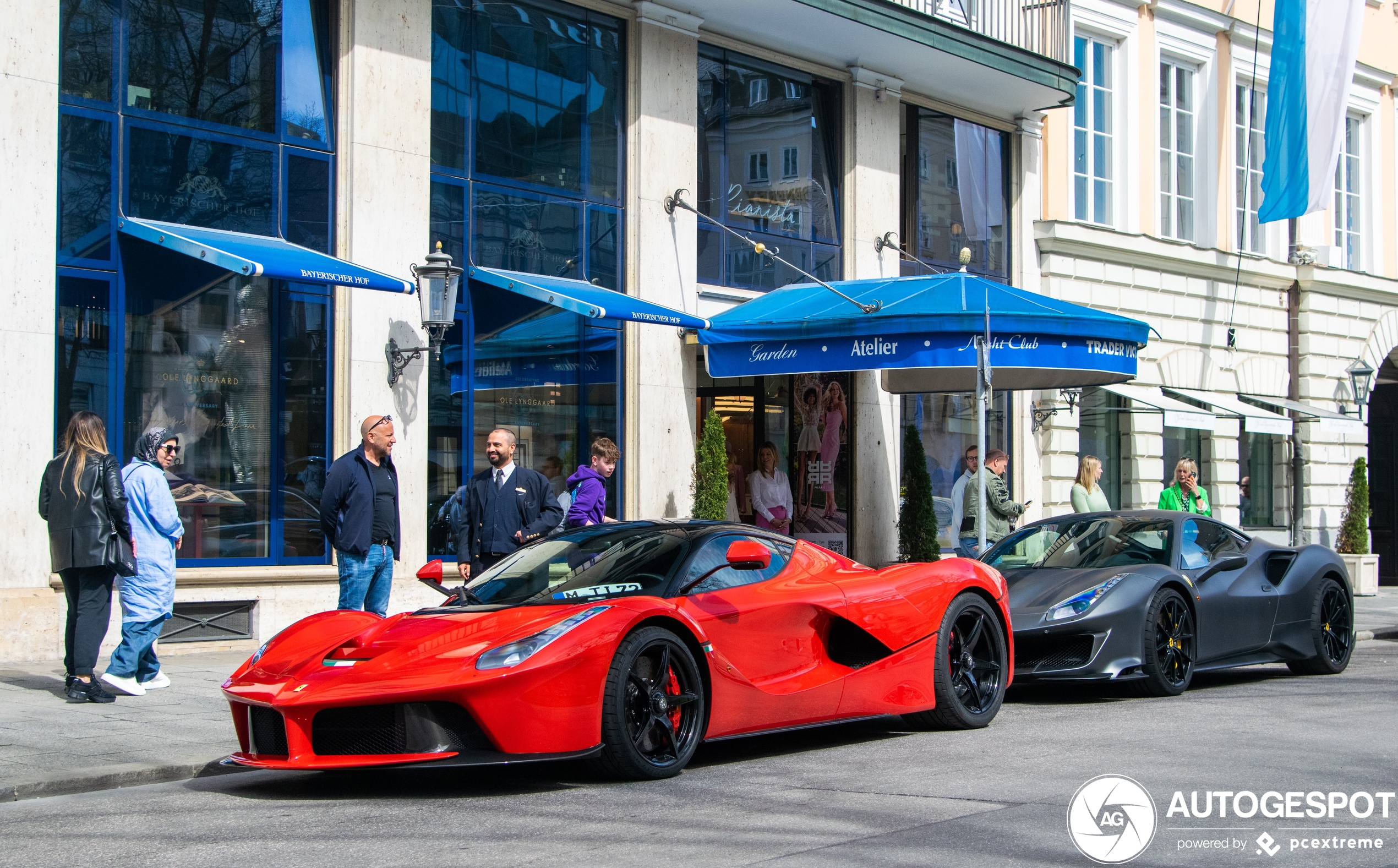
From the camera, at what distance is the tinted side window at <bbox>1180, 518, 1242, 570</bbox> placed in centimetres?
1034

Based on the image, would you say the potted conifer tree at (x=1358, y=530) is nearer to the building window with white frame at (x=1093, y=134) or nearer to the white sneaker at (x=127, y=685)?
the building window with white frame at (x=1093, y=134)

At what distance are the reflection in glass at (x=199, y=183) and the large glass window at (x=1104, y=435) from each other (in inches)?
481

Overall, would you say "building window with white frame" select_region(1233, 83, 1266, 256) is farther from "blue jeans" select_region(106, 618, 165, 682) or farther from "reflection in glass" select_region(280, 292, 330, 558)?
"blue jeans" select_region(106, 618, 165, 682)

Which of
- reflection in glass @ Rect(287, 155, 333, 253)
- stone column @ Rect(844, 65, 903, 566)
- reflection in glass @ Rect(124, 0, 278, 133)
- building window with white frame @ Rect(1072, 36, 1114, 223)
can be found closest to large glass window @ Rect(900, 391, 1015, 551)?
stone column @ Rect(844, 65, 903, 566)

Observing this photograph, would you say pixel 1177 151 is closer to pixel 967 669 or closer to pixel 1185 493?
pixel 1185 493

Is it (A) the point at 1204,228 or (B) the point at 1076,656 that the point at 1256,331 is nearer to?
(A) the point at 1204,228

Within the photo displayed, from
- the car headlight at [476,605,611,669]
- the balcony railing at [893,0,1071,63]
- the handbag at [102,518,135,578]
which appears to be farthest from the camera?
the balcony railing at [893,0,1071,63]

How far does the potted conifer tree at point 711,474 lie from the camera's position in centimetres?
1512

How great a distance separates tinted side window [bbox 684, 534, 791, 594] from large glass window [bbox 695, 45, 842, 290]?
→ 8.68m

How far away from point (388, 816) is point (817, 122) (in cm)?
1318

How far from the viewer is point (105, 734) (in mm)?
7758

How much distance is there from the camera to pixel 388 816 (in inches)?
227

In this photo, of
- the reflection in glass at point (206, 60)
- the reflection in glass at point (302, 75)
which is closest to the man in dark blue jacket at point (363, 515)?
the reflection in glass at point (206, 60)

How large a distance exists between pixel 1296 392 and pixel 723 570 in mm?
19617
